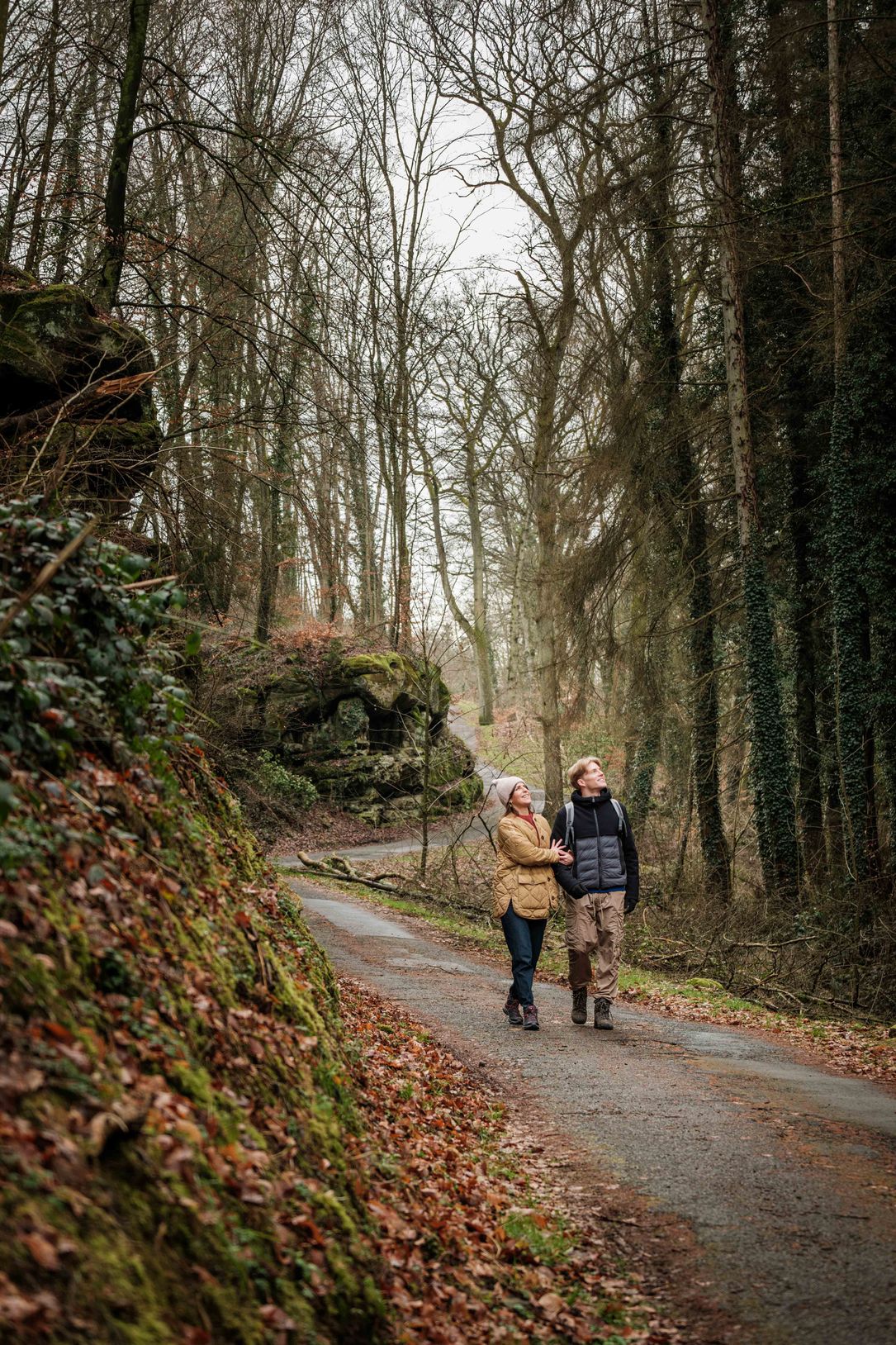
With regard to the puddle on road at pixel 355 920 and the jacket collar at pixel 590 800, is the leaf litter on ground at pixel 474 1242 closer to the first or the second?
the jacket collar at pixel 590 800

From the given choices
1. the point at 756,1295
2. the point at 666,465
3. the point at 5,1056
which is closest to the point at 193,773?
the point at 5,1056

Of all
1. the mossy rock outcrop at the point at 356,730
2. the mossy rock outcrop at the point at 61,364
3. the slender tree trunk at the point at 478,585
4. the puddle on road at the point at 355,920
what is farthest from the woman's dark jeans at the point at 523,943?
the slender tree trunk at the point at 478,585

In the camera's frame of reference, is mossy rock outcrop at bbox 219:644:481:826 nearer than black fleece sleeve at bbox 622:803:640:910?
No

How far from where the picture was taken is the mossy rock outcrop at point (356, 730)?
27.4 meters

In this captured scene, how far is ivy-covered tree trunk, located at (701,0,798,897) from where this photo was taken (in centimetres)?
1627

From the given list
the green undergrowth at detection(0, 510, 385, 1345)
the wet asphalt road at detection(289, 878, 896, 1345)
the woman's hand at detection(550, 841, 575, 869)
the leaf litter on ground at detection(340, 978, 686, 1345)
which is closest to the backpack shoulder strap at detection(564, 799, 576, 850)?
the woman's hand at detection(550, 841, 575, 869)

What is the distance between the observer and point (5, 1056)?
8.14 ft

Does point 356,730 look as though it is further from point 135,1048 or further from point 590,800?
point 135,1048

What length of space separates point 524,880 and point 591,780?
3.33 feet

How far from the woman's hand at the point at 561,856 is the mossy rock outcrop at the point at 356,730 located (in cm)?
1858

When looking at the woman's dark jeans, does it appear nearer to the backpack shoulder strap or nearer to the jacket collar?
the backpack shoulder strap

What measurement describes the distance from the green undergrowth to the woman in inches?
130

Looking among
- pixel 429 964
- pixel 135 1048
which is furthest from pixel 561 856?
pixel 135 1048

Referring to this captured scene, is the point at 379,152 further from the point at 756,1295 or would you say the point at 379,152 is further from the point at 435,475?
the point at 756,1295
